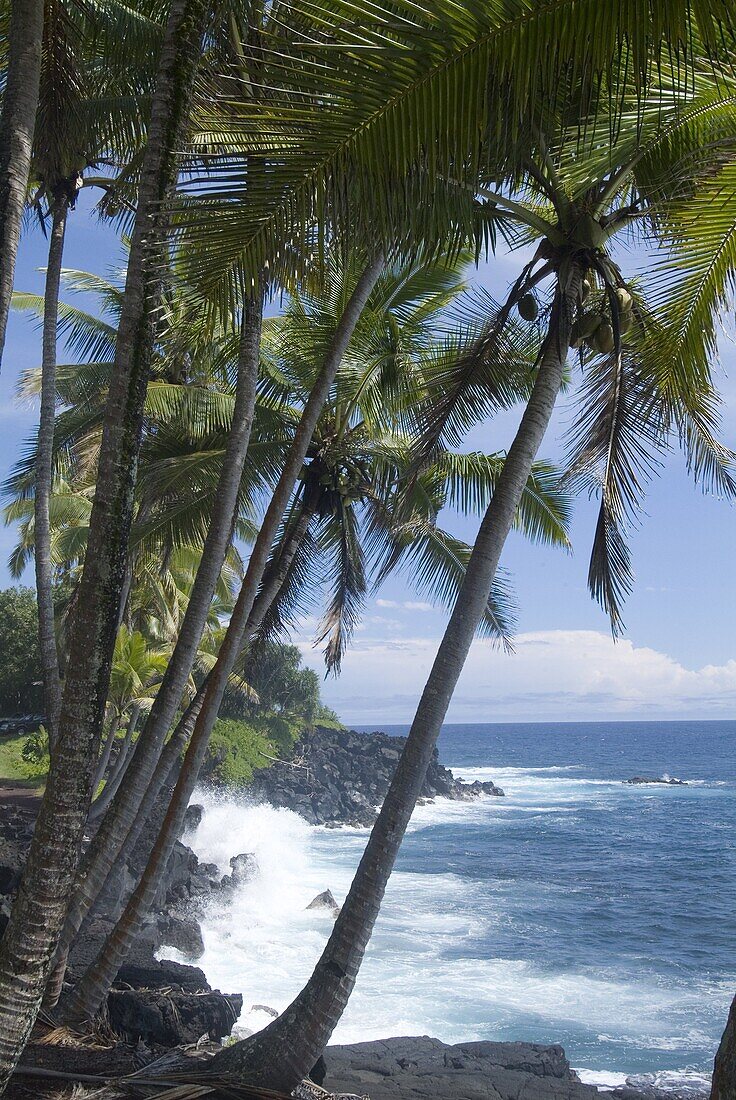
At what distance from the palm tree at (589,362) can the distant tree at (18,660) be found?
32.6 metres

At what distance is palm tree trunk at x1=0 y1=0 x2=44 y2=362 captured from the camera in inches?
227

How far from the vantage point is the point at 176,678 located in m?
7.49

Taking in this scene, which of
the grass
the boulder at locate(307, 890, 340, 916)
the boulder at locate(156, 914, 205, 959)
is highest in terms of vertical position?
the grass

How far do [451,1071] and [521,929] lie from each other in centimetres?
1572

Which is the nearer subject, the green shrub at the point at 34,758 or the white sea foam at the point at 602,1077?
the white sea foam at the point at 602,1077

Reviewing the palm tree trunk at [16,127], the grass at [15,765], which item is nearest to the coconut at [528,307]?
the palm tree trunk at [16,127]

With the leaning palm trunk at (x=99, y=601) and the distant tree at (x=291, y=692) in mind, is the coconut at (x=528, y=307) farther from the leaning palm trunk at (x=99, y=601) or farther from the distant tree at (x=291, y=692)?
the distant tree at (x=291, y=692)

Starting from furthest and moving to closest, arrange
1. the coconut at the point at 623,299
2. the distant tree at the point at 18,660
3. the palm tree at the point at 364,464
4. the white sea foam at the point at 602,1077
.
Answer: the distant tree at the point at 18,660 < the white sea foam at the point at 602,1077 < the palm tree at the point at 364,464 < the coconut at the point at 623,299

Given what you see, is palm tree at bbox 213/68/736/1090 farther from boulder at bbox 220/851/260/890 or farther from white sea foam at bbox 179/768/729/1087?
boulder at bbox 220/851/260/890

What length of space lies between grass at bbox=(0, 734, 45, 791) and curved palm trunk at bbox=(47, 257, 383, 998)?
21.6m

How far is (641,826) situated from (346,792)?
15.1 m

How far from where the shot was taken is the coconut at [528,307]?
6637mm

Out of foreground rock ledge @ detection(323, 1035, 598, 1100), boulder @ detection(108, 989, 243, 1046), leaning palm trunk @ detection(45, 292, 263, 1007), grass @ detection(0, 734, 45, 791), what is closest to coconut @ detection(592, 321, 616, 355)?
leaning palm trunk @ detection(45, 292, 263, 1007)

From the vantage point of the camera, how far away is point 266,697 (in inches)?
1927
